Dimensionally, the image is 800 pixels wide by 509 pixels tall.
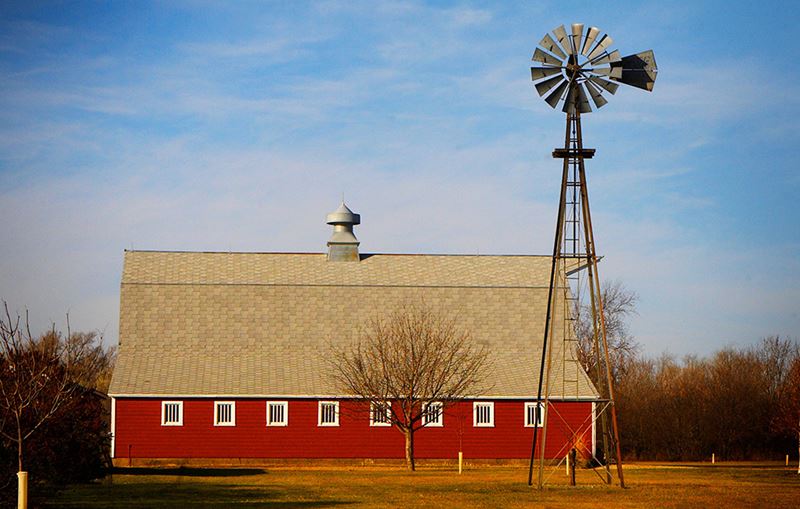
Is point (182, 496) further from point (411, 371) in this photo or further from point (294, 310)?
point (294, 310)

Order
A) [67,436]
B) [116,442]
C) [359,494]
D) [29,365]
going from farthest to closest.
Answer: [116,442], [359,494], [67,436], [29,365]

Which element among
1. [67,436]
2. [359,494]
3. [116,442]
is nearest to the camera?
[67,436]

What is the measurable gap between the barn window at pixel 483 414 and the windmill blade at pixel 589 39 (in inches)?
881

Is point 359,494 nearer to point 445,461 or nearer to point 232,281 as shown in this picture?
point 445,461

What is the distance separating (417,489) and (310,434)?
59.6 ft

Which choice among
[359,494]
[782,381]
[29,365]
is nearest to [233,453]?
[359,494]

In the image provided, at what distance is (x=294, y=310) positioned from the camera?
190 ft

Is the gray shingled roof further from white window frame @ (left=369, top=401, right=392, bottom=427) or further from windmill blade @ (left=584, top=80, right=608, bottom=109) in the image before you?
windmill blade @ (left=584, top=80, right=608, bottom=109)

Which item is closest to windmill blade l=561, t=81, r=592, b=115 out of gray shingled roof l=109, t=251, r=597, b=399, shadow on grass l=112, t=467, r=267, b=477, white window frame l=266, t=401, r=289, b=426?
shadow on grass l=112, t=467, r=267, b=477

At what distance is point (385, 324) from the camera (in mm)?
56656

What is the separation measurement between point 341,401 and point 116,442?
9.71 metres

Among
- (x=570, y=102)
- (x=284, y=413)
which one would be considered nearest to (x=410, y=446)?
(x=284, y=413)

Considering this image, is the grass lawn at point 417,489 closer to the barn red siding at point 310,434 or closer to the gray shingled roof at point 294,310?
the barn red siding at point 310,434

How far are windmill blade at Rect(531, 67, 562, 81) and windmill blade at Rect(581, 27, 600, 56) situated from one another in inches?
34.0
